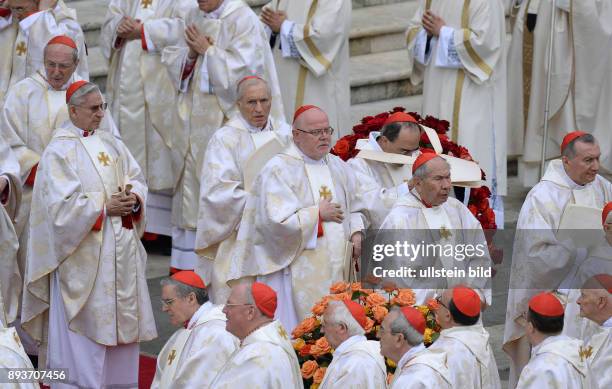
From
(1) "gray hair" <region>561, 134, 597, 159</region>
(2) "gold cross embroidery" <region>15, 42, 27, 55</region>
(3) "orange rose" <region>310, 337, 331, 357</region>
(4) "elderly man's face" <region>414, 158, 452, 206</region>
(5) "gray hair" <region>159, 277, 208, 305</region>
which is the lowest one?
(3) "orange rose" <region>310, 337, 331, 357</region>

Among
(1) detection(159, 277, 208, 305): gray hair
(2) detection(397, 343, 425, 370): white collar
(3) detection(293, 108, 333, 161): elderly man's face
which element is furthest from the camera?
(3) detection(293, 108, 333, 161): elderly man's face

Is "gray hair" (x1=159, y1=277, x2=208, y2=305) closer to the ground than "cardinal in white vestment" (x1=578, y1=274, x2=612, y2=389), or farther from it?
farther from it

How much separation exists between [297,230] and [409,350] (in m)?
2.27

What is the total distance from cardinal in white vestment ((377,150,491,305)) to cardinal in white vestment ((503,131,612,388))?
0.83 ft

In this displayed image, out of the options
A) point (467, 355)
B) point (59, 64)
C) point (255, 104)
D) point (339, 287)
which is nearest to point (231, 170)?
point (255, 104)

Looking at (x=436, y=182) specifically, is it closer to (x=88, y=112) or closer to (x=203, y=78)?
(x=88, y=112)

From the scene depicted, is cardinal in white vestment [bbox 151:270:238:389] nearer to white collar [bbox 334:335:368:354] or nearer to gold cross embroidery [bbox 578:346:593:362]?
white collar [bbox 334:335:368:354]

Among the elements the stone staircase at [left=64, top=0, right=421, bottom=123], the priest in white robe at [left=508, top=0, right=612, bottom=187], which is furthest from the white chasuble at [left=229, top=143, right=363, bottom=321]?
the priest in white robe at [left=508, top=0, right=612, bottom=187]

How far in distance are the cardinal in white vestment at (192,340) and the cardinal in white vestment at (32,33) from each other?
12.6ft

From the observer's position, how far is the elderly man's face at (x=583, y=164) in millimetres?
11023

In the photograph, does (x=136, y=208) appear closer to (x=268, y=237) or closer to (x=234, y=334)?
(x=268, y=237)

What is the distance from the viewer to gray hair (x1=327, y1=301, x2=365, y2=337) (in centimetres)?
913

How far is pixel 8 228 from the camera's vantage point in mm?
11547

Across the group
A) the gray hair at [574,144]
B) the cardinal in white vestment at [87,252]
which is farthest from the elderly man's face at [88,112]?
the gray hair at [574,144]
